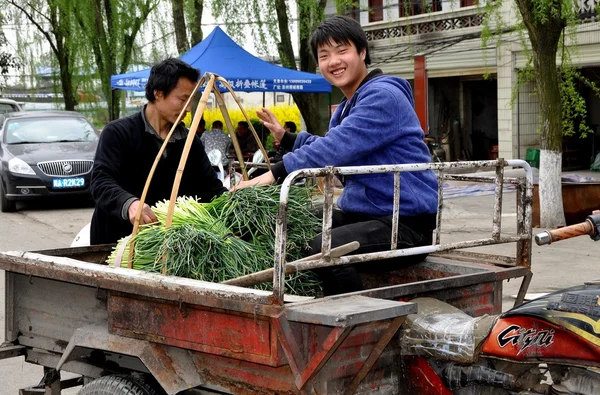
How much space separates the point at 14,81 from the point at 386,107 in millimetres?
28245

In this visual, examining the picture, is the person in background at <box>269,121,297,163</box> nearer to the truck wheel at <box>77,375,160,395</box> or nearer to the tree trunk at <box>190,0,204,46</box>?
the truck wheel at <box>77,375,160,395</box>

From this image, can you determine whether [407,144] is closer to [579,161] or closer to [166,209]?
[166,209]

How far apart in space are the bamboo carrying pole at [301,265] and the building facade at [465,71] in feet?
49.2

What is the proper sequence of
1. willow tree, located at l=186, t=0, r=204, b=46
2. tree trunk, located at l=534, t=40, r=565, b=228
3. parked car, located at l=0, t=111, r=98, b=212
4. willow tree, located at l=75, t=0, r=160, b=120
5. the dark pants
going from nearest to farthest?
the dark pants < tree trunk, located at l=534, t=40, r=565, b=228 < parked car, located at l=0, t=111, r=98, b=212 < willow tree, located at l=186, t=0, r=204, b=46 < willow tree, located at l=75, t=0, r=160, b=120

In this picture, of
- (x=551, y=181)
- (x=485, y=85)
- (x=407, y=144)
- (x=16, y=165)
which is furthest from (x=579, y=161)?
(x=407, y=144)

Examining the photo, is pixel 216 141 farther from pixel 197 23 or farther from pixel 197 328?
A: pixel 197 328

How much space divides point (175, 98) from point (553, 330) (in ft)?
8.23

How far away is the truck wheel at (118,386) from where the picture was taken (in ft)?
11.6

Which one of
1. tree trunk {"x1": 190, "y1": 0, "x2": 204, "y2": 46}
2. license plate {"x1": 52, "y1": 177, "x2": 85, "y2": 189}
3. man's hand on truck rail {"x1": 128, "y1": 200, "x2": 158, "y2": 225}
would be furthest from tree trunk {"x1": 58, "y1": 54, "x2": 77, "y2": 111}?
man's hand on truck rail {"x1": 128, "y1": 200, "x2": 158, "y2": 225}

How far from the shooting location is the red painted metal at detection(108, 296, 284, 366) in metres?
2.98

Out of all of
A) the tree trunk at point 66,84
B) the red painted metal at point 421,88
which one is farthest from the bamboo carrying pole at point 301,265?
the tree trunk at point 66,84

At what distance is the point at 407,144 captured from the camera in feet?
12.7

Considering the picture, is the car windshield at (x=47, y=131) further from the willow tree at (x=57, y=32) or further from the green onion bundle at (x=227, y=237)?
the green onion bundle at (x=227, y=237)

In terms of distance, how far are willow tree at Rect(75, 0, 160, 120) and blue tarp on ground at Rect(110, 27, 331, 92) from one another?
18.3 feet
